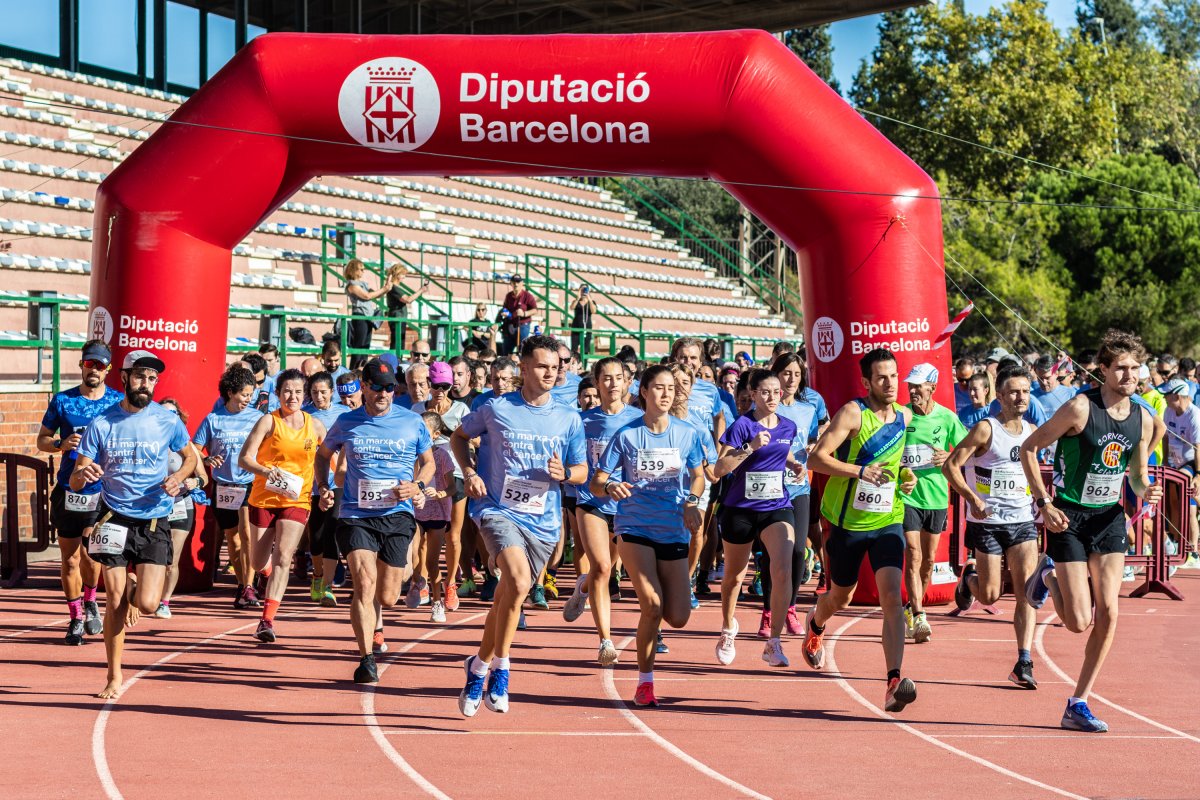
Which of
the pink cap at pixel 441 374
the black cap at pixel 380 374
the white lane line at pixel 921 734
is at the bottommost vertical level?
the white lane line at pixel 921 734

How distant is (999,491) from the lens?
32.5 ft

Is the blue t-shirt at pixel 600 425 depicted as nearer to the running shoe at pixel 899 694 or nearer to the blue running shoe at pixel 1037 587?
the blue running shoe at pixel 1037 587

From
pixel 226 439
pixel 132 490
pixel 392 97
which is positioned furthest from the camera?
pixel 392 97

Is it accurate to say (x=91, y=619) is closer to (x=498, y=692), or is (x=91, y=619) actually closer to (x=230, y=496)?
(x=230, y=496)

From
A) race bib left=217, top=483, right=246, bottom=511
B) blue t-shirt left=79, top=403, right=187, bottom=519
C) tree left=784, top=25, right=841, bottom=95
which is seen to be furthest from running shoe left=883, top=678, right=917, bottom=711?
tree left=784, top=25, right=841, bottom=95

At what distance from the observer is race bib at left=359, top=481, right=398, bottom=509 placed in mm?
9141

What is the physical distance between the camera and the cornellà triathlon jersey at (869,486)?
27.7ft

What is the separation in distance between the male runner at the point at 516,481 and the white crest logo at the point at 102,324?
552 cm

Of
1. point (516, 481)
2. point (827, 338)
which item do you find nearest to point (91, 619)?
point (516, 481)

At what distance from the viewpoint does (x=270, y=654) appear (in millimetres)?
10141

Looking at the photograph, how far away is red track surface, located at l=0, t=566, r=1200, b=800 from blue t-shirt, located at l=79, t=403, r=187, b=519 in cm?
110

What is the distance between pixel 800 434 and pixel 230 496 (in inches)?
178

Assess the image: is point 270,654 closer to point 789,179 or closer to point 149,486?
point 149,486

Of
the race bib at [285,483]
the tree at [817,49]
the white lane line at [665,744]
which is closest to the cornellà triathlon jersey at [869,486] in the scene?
the white lane line at [665,744]
